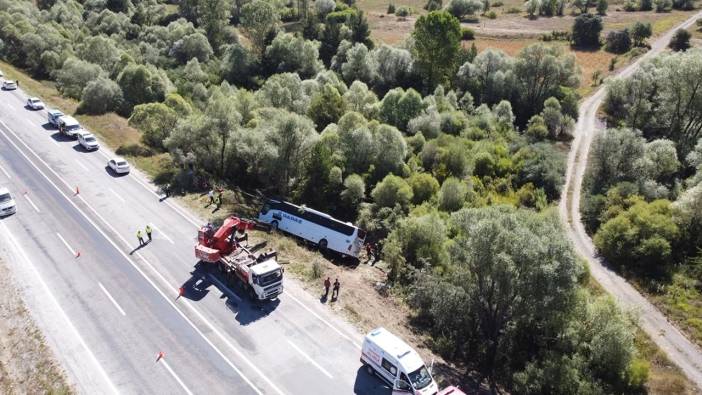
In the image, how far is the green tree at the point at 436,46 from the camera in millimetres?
85750

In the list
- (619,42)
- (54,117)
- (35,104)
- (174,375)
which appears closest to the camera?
(174,375)

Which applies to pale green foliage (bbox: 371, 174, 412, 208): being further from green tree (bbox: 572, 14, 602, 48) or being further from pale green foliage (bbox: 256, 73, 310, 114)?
green tree (bbox: 572, 14, 602, 48)

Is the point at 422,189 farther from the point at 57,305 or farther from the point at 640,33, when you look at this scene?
the point at 640,33

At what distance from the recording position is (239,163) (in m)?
57.2

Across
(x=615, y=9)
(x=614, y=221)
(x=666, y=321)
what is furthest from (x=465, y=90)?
(x=615, y=9)

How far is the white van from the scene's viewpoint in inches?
1072

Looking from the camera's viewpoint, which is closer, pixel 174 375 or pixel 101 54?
pixel 174 375

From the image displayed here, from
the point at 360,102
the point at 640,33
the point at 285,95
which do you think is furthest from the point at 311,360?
the point at 640,33

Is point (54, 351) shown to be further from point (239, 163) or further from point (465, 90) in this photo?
point (465, 90)

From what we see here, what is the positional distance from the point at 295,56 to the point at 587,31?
71.9 meters

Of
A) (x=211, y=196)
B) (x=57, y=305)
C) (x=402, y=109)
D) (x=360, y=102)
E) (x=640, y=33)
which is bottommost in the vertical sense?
(x=57, y=305)

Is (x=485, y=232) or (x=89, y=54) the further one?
(x=89, y=54)

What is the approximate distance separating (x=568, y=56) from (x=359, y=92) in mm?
40643

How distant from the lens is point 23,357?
95.1 ft
